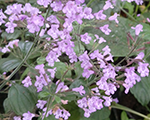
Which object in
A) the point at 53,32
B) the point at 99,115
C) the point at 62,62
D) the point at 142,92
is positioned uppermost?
the point at 53,32

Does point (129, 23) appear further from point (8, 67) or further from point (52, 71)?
point (8, 67)

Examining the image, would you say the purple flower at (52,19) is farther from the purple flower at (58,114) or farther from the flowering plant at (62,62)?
the purple flower at (58,114)

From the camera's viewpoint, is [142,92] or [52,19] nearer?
[52,19]

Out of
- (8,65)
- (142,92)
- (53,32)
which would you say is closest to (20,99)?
(8,65)

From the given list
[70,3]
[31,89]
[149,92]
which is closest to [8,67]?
[31,89]

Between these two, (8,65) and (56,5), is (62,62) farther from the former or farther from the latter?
(56,5)

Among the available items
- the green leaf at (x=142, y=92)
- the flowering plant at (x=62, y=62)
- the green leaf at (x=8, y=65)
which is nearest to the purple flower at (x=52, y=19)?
the flowering plant at (x=62, y=62)

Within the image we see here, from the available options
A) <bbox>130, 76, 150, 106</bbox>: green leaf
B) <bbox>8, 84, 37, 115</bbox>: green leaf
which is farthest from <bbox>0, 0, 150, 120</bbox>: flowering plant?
<bbox>130, 76, 150, 106</bbox>: green leaf
